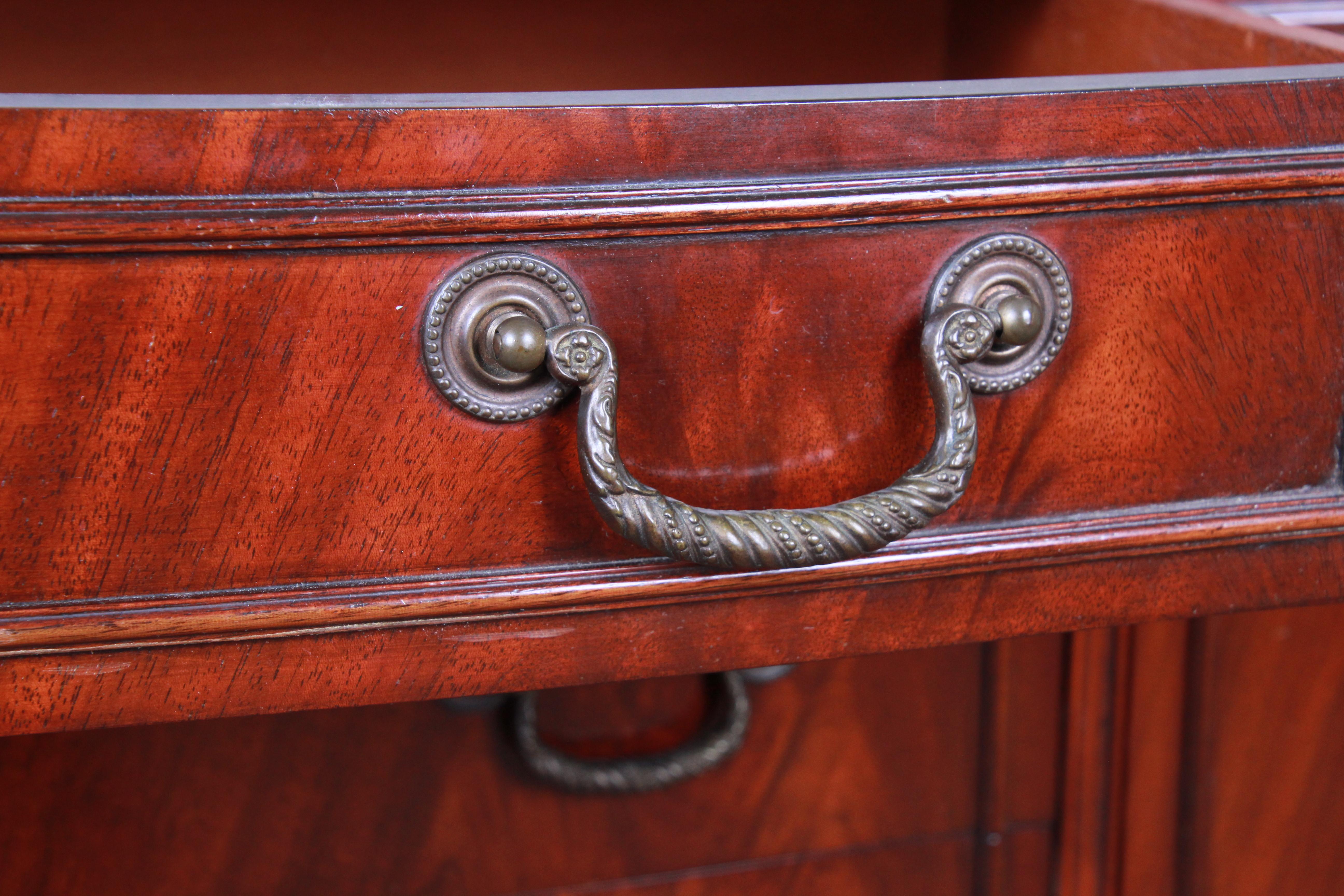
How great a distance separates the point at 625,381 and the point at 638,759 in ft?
1.07

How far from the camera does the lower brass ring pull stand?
55 cm

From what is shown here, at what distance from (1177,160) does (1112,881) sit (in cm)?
47

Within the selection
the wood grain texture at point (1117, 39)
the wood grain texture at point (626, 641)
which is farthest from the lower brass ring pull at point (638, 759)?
the wood grain texture at point (1117, 39)

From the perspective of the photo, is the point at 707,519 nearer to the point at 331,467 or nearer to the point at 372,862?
the point at 331,467

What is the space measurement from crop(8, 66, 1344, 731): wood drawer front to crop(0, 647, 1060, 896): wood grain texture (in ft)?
0.89

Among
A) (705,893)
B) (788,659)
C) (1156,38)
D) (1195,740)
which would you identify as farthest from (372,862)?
(1156,38)

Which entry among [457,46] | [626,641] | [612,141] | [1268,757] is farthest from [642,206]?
[1268,757]

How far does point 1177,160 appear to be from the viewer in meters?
0.31

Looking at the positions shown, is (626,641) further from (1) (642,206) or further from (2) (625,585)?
(1) (642,206)

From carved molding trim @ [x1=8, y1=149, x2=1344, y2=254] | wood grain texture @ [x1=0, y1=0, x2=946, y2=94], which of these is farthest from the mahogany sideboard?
wood grain texture @ [x1=0, y1=0, x2=946, y2=94]

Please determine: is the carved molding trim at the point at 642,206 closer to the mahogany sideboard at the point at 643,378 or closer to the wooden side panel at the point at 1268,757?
the mahogany sideboard at the point at 643,378

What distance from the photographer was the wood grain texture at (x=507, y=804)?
20.9 inches

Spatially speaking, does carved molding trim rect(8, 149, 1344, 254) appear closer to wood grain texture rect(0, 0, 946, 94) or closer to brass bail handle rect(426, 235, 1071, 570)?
brass bail handle rect(426, 235, 1071, 570)

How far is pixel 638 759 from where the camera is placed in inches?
22.4
